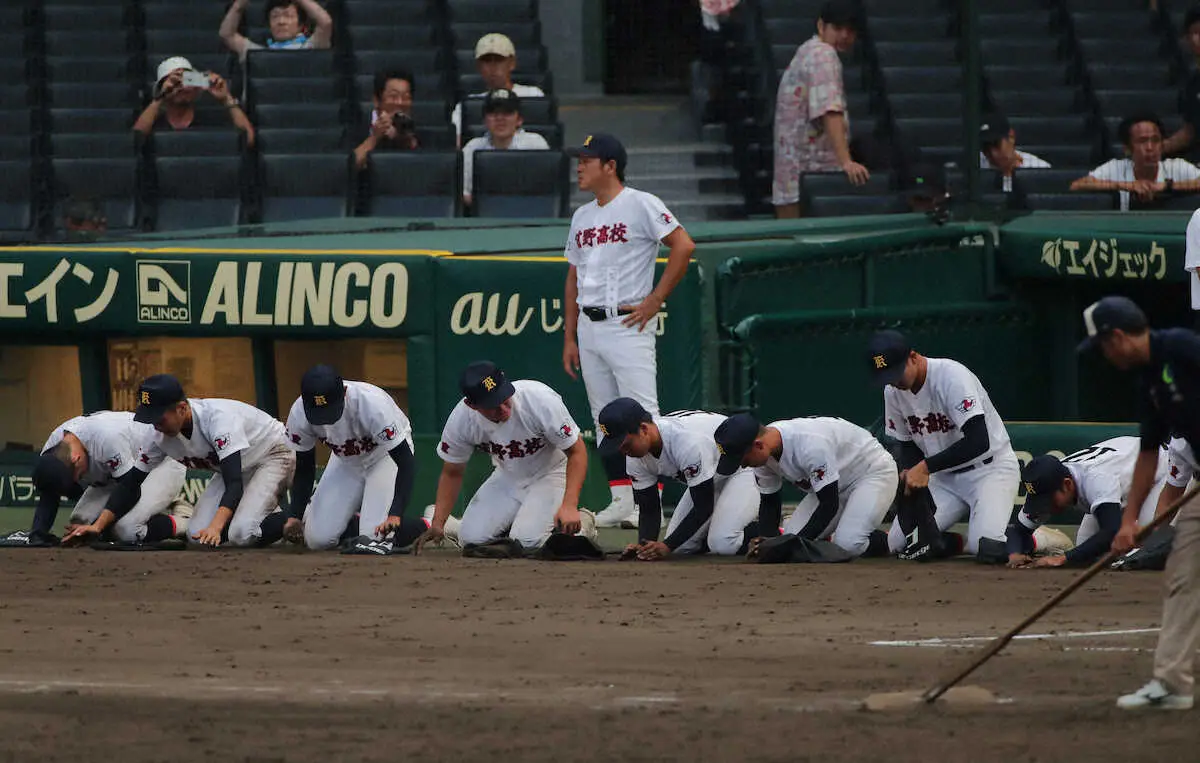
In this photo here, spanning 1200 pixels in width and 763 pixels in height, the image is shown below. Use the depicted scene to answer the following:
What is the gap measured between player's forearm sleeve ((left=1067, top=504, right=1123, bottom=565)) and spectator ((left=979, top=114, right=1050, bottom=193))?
500 centimetres

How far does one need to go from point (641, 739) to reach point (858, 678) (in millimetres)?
1161

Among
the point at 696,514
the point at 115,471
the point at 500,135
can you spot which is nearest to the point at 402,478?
the point at 696,514

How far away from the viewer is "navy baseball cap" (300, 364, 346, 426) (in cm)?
1115

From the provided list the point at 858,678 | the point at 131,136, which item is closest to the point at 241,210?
the point at 131,136

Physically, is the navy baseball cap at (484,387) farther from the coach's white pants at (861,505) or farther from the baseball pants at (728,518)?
the coach's white pants at (861,505)

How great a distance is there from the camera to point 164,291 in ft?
43.3

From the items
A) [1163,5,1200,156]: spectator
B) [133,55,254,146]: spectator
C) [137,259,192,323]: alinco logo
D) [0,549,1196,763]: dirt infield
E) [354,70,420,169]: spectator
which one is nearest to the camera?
[0,549,1196,763]: dirt infield

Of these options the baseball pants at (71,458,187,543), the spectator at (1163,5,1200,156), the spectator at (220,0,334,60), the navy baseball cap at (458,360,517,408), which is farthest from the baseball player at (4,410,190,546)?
the spectator at (1163,5,1200,156)

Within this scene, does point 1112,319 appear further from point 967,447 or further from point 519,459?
point 519,459

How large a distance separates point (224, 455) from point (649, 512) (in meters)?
2.43

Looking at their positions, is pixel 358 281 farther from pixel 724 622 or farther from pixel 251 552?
pixel 724 622

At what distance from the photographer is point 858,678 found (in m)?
7.39

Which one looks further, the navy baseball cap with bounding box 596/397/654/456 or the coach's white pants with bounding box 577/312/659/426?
the coach's white pants with bounding box 577/312/659/426

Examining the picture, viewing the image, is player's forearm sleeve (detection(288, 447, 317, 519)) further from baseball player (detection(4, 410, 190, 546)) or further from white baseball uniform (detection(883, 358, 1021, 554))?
white baseball uniform (detection(883, 358, 1021, 554))
